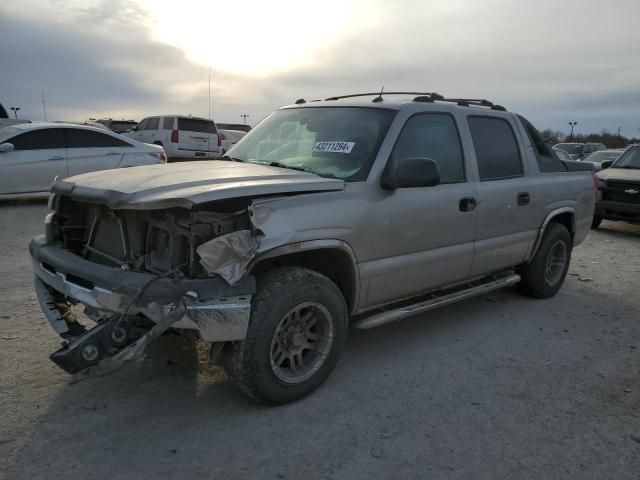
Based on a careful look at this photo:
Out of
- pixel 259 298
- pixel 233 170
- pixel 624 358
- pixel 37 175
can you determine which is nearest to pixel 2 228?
pixel 37 175

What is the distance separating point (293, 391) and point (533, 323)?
2800 millimetres

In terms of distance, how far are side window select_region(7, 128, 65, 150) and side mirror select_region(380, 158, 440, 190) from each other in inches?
329

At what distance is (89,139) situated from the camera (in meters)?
10.3

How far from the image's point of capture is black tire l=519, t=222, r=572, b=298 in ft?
18.0

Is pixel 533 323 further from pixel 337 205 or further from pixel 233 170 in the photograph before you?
pixel 233 170

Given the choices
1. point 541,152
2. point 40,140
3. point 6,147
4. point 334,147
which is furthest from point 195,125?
point 334,147

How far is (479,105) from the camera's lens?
16.9 feet

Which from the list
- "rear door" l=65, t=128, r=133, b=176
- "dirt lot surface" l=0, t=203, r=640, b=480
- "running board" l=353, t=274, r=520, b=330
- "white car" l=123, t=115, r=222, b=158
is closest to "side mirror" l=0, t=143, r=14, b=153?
"rear door" l=65, t=128, r=133, b=176

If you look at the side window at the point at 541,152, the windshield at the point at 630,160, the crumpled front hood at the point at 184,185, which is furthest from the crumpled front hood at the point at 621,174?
the crumpled front hood at the point at 184,185

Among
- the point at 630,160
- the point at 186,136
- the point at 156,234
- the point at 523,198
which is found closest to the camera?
the point at 156,234

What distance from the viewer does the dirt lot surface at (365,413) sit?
8.86 ft

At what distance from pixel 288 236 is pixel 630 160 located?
10950 mm

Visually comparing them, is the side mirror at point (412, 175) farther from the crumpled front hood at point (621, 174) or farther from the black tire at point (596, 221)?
the black tire at point (596, 221)

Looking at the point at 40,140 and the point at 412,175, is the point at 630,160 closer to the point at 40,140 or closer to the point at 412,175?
the point at 412,175
